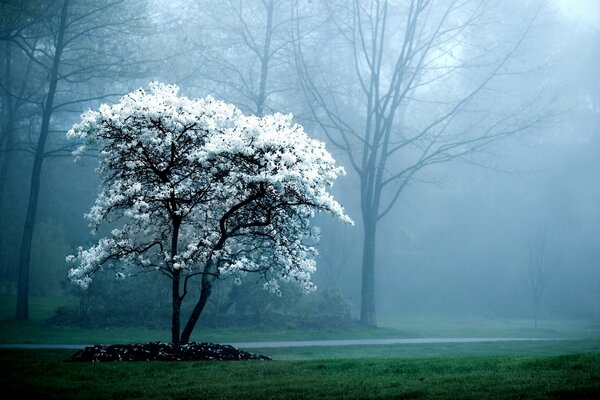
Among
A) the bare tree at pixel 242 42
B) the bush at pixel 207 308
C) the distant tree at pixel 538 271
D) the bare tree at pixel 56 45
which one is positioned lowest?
the bush at pixel 207 308

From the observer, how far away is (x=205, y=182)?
559 inches

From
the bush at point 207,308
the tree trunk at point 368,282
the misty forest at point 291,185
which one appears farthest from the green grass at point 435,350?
the tree trunk at point 368,282

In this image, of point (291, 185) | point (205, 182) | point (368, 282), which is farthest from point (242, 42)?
point (291, 185)

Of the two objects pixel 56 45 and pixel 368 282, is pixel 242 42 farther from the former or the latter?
pixel 368 282

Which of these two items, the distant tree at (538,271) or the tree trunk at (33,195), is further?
the distant tree at (538,271)

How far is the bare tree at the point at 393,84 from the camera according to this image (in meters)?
27.6

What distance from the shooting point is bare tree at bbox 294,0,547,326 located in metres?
27.6

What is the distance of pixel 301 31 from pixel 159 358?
21851 millimetres

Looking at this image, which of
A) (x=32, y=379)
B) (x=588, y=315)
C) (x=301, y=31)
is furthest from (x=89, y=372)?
(x=588, y=315)

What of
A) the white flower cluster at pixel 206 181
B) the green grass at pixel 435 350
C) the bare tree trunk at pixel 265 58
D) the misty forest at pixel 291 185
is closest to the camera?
the white flower cluster at pixel 206 181

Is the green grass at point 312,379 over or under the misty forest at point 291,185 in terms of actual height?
under

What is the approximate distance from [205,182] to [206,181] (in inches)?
4.7

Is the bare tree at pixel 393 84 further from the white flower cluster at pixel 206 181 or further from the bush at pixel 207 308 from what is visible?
the white flower cluster at pixel 206 181

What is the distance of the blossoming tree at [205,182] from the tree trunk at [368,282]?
11640 mm
